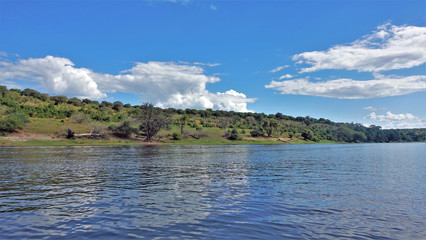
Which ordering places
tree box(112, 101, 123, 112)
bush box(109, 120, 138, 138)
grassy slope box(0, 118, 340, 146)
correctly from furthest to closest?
tree box(112, 101, 123, 112)
bush box(109, 120, 138, 138)
grassy slope box(0, 118, 340, 146)

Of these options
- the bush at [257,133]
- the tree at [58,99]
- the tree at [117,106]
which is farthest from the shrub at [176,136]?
the tree at [58,99]

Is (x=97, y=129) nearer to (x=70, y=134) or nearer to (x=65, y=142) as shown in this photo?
(x=70, y=134)

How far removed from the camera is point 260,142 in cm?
13600

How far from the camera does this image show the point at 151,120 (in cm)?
10312

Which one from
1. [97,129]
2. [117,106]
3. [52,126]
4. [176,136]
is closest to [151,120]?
[176,136]

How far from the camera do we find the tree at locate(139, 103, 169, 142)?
339 ft

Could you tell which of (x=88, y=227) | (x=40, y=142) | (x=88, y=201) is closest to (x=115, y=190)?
(x=88, y=201)

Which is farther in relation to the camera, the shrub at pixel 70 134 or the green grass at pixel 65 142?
the shrub at pixel 70 134

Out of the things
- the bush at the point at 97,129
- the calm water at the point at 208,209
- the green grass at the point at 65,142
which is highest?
the bush at the point at 97,129

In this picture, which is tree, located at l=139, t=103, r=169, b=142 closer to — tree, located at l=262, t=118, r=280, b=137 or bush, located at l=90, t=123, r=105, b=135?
bush, located at l=90, t=123, r=105, b=135

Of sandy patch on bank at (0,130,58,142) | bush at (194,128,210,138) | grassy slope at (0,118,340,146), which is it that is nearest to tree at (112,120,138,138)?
grassy slope at (0,118,340,146)

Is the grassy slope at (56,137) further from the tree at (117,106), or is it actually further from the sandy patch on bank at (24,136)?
the tree at (117,106)

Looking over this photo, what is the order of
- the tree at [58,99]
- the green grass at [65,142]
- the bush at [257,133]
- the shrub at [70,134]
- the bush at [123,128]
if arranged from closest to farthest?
the green grass at [65,142], the shrub at [70,134], the bush at [123,128], the bush at [257,133], the tree at [58,99]

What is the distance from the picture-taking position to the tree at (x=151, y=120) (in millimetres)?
103312
